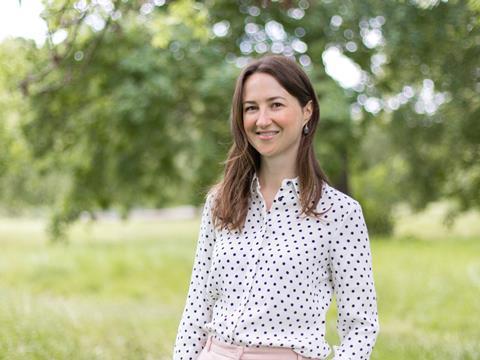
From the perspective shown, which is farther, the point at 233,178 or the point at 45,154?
the point at 45,154

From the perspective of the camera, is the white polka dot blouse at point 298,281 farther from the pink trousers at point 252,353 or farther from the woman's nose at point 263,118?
the woman's nose at point 263,118

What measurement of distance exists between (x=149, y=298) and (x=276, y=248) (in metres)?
13.9

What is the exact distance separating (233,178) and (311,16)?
9.60 meters

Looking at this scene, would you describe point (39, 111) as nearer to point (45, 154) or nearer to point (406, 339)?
point (45, 154)

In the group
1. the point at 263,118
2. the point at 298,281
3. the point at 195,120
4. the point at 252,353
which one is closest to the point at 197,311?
the point at 252,353

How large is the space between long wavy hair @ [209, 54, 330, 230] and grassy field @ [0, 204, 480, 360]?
14.6ft

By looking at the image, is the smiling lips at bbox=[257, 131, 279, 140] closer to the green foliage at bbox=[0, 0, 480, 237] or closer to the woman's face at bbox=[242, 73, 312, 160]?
the woman's face at bbox=[242, 73, 312, 160]

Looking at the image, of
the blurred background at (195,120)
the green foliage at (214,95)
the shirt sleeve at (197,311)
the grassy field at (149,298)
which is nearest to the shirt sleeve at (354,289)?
the shirt sleeve at (197,311)

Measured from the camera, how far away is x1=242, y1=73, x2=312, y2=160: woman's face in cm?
262

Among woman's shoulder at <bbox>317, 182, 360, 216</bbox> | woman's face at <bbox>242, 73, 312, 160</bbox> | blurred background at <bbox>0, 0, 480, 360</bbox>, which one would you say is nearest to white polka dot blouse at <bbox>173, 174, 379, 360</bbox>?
woman's shoulder at <bbox>317, 182, 360, 216</bbox>

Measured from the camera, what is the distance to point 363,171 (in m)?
26.0

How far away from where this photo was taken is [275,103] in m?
2.63

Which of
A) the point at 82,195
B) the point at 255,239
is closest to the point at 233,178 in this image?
the point at 255,239

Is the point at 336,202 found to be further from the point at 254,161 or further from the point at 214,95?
the point at 214,95
